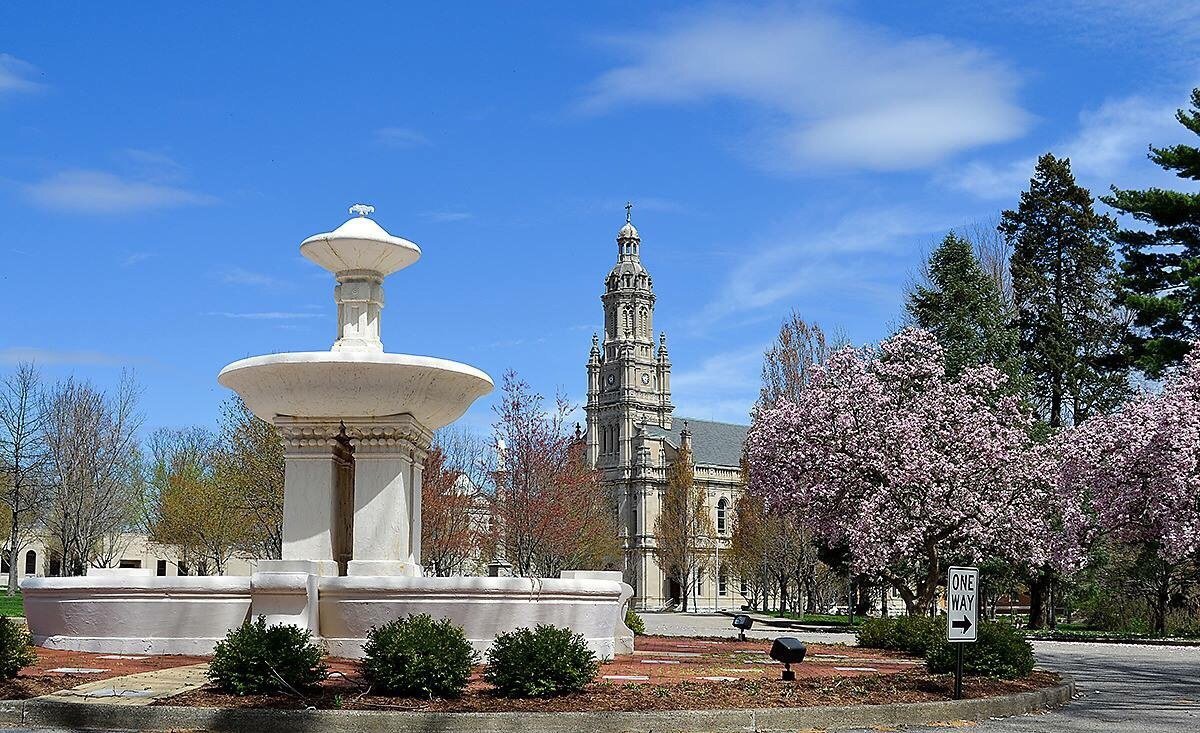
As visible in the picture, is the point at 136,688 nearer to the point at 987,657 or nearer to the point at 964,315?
the point at 987,657

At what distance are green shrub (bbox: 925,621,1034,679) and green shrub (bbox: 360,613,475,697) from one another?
18.2ft

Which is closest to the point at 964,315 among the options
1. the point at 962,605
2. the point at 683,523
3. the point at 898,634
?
the point at 898,634

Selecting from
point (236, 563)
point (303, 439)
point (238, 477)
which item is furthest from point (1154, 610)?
point (236, 563)

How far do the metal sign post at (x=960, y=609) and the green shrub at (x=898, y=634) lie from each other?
7113mm

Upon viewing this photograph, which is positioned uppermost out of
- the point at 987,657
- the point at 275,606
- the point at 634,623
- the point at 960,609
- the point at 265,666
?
the point at 960,609

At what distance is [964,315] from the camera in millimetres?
48188

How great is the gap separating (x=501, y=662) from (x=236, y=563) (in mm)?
78016

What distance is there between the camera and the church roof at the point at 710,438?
4899 inches

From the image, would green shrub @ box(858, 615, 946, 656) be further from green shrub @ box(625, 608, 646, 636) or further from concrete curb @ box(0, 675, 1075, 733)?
concrete curb @ box(0, 675, 1075, 733)

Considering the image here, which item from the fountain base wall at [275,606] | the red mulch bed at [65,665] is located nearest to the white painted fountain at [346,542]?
the fountain base wall at [275,606]

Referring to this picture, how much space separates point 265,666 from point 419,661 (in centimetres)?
135

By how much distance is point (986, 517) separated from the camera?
3850 cm

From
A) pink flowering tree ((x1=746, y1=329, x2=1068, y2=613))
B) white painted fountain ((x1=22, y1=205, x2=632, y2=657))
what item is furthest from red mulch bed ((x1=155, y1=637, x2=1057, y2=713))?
pink flowering tree ((x1=746, y1=329, x2=1068, y2=613))

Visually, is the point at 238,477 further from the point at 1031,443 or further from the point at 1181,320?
the point at 1181,320
